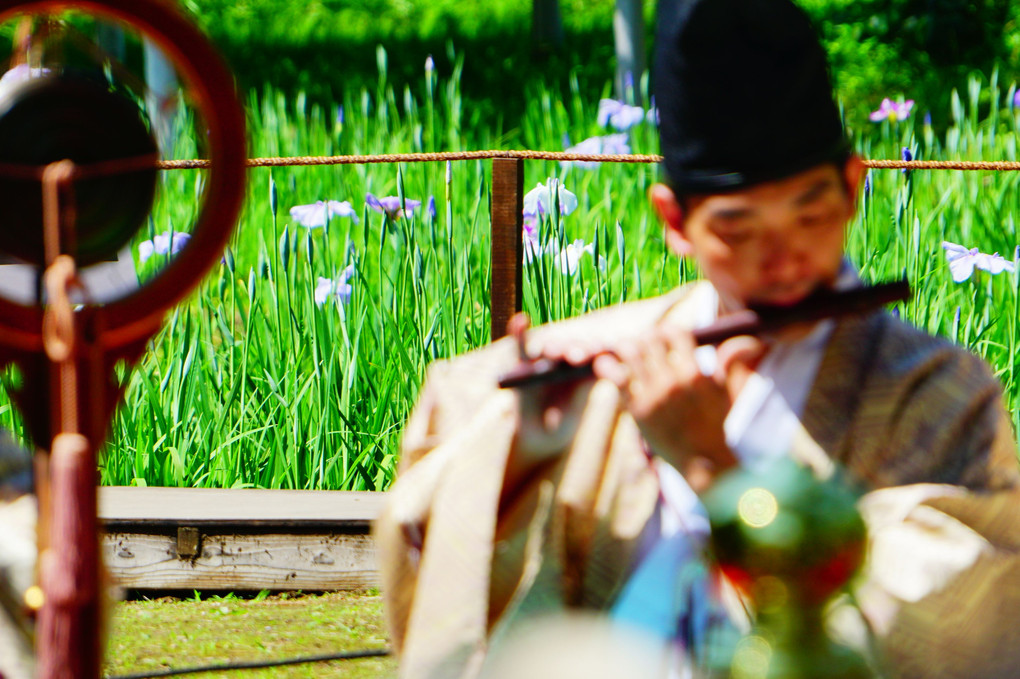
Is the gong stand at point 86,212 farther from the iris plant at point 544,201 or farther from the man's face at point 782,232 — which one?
the iris plant at point 544,201

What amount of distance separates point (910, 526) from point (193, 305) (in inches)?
98.1

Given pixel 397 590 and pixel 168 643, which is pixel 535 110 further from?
pixel 397 590

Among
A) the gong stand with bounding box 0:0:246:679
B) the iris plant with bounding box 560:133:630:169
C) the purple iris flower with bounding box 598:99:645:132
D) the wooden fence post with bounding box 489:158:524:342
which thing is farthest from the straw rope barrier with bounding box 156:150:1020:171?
the gong stand with bounding box 0:0:246:679

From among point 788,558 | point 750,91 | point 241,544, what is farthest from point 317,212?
point 788,558

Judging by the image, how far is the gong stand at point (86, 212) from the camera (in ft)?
3.46

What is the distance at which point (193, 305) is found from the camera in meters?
3.31

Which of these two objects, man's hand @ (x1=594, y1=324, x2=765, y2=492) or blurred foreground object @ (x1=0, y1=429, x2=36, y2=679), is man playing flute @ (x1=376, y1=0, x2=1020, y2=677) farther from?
blurred foreground object @ (x1=0, y1=429, x2=36, y2=679)

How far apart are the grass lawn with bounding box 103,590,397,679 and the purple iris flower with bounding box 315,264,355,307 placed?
2.45 feet

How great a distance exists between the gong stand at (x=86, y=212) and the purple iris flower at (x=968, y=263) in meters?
2.23

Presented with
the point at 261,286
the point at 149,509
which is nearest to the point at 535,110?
the point at 261,286

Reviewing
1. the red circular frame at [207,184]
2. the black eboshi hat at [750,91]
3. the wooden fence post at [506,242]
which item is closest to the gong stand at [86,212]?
the red circular frame at [207,184]

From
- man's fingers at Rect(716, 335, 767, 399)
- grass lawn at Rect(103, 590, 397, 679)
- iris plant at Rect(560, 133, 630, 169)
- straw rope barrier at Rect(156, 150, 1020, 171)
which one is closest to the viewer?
man's fingers at Rect(716, 335, 767, 399)

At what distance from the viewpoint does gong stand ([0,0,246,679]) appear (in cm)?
105

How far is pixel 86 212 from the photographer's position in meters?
1.13
